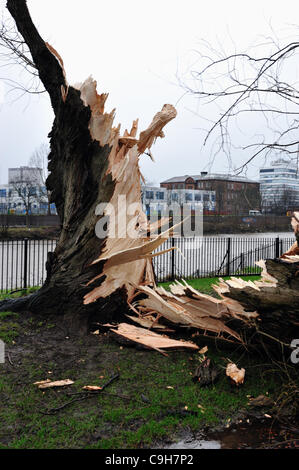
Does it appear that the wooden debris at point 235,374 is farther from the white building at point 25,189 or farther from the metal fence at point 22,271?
the white building at point 25,189

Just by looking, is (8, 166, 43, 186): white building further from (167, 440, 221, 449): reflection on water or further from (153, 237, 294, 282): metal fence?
(167, 440, 221, 449): reflection on water

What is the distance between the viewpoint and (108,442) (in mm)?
3137

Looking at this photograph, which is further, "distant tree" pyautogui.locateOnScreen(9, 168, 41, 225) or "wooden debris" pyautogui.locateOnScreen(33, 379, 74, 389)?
"distant tree" pyautogui.locateOnScreen(9, 168, 41, 225)

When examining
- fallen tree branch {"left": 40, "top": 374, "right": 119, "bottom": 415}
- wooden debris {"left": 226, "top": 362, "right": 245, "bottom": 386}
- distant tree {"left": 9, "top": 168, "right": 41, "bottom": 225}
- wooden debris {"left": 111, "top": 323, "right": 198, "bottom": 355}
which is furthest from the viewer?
distant tree {"left": 9, "top": 168, "right": 41, "bottom": 225}

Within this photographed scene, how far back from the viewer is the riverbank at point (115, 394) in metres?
3.28

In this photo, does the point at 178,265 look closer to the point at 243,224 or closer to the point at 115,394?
the point at 115,394

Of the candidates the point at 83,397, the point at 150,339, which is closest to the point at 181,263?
the point at 150,339

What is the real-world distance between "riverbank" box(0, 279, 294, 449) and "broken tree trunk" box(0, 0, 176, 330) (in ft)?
2.03

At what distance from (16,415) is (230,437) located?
6.07 ft

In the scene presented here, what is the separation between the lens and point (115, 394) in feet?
12.7

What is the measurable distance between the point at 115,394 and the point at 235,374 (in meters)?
1.28

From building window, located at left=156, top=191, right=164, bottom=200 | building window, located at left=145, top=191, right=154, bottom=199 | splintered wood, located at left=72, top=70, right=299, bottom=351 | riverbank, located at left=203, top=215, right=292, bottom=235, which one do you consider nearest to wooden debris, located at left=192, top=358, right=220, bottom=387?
splintered wood, located at left=72, top=70, right=299, bottom=351

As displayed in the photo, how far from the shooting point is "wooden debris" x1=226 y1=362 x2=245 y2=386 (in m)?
4.14

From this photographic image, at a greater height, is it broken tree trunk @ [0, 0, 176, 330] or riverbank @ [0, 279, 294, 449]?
broken tree trunk @ [0, 0, 176, 330]
